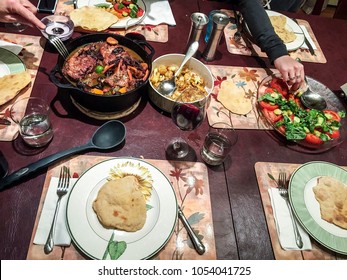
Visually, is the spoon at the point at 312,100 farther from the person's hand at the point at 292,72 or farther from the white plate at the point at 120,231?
the white plate at the point at 120,231

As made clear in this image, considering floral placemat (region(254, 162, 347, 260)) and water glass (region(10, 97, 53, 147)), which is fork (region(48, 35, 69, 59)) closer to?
water glass (region(10, 97, 53, 147))

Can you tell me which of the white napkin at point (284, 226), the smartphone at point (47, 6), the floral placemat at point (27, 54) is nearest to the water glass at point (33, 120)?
the floral placemat at point (27, 54)

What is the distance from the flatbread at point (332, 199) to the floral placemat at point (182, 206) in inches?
19.3

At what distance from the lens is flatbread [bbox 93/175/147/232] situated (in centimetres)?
106

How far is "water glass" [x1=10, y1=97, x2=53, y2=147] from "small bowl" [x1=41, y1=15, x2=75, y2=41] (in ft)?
1.65

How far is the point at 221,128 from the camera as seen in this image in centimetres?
147

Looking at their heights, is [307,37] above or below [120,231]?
above

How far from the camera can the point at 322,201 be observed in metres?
1.26

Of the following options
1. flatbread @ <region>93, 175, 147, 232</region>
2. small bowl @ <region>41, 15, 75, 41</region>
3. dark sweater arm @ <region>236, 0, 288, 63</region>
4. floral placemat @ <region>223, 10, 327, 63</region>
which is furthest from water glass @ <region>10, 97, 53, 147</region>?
dark sweater arm @ <region>236, 0, 288, 63</region>

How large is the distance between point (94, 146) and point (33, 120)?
312mm

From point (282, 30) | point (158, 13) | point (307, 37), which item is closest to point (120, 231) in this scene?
point (158, 13)

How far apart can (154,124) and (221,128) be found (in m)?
0.34

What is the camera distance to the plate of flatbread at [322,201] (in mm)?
1180

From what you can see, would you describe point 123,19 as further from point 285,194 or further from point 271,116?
point 285,194
